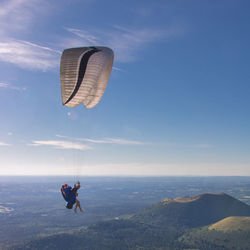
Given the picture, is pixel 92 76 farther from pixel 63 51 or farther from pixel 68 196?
pixel 68 196

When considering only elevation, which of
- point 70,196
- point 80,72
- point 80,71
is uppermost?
point 80,71

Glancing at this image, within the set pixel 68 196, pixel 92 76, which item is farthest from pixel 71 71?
pixel 68 196

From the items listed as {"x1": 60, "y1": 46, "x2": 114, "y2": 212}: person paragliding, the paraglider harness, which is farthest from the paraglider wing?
the paraglider harness

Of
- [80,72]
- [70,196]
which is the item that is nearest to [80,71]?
[80,72]

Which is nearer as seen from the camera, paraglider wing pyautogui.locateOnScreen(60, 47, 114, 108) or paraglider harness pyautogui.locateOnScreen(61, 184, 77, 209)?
paraglider wing pyautogui.locateOnScreen(60, 47, 114, 108)

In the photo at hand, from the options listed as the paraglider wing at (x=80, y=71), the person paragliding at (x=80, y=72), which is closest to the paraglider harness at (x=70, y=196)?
the person paragliding at (x=80, y=72)

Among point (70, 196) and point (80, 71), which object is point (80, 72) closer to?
point (80, 71)

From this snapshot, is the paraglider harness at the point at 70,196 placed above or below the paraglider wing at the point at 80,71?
below

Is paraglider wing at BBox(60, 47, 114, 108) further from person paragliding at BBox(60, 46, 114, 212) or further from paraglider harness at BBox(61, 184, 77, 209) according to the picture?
paraglider harness at BBox(61, 184, 77, 209)

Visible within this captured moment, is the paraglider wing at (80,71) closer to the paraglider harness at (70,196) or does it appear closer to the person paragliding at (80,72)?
the person paragliding at (80,72)
